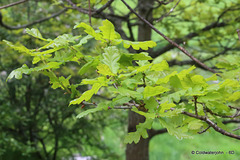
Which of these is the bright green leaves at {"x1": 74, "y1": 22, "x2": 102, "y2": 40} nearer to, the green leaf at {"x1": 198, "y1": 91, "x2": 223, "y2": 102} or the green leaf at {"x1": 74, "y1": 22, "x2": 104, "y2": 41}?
the green leaf at {"x1": 74, "y1": 22, "x2": 104, "y2": 41}

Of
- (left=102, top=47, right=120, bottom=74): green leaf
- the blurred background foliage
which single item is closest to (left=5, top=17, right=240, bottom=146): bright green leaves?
(left=102, top=47, right=120, bottom=74): green leaf

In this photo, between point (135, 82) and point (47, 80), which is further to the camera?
point (47, 80)

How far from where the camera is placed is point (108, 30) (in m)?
0.63

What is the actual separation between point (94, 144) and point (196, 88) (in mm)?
2246

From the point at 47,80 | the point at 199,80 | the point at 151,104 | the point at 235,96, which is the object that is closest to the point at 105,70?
the point at 151,104

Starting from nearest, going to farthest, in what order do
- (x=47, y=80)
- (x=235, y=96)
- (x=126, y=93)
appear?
(x=126, y=93) → (x=235, y=96) → (x=47, y=80)

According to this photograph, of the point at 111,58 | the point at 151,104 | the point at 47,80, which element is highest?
the point at 47,80

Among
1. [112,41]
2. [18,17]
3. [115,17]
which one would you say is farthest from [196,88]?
[18,17]

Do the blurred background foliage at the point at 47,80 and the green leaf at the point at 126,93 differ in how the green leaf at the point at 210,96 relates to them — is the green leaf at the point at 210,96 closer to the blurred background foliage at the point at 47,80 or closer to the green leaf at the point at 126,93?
the green leaf at the point at 126,93

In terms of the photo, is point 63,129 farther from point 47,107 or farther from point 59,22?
point 59,22

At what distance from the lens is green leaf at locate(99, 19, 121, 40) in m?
0.62

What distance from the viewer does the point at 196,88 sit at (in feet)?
2.12

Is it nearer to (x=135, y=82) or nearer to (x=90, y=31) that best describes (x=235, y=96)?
(x=135, y=82)

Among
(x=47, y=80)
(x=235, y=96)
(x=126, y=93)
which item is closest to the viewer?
(x=126, y=93)
